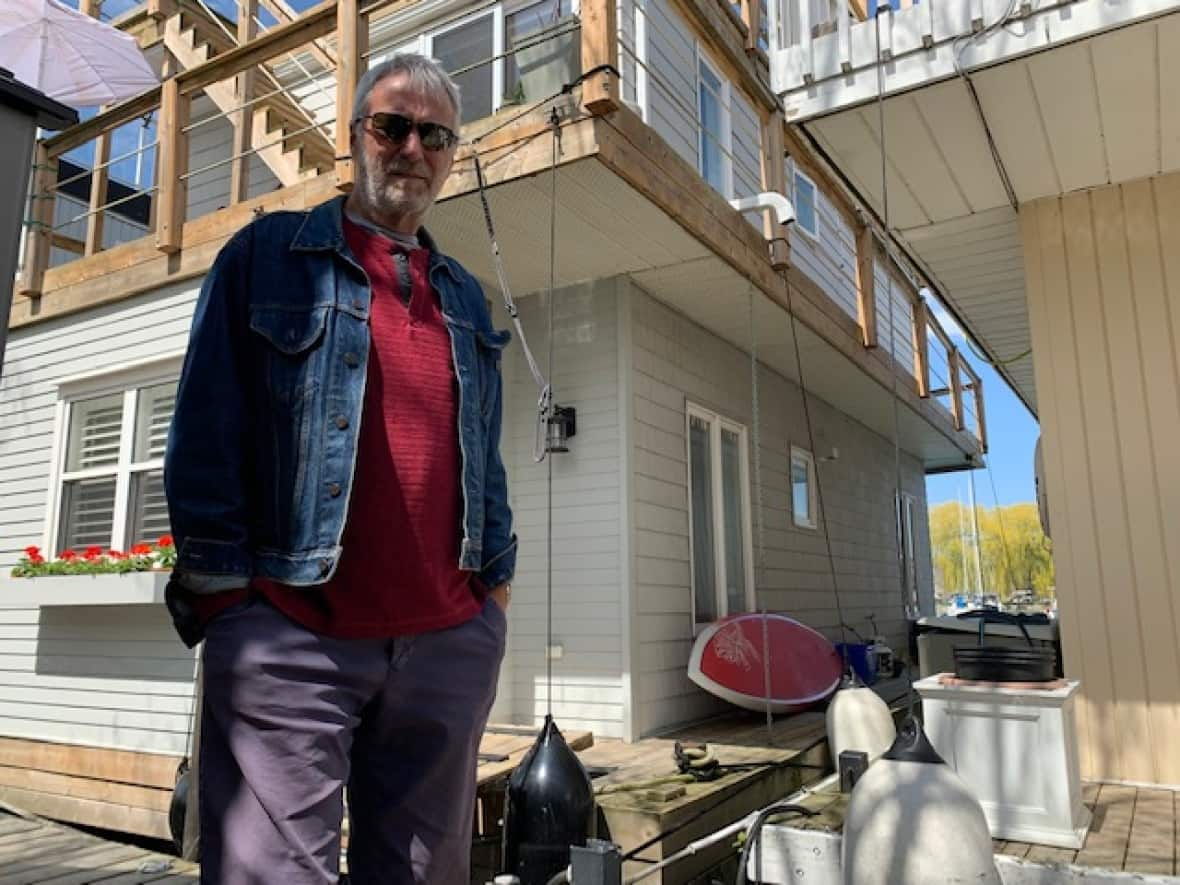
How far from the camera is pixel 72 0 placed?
8523 mm

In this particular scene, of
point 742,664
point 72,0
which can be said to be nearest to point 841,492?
point 742,664

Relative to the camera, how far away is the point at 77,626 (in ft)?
18.3

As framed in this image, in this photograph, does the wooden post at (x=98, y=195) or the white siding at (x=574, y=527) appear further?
the wooden post at (x=98, y=195)

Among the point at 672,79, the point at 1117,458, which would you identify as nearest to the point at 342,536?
the point at 1117,458

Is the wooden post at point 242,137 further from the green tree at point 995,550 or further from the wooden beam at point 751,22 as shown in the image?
the green tree at point 995,550

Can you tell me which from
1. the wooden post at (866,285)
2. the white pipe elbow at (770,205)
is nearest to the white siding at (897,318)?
the wooden post at (866,285)

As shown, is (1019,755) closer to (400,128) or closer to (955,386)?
(400,128)

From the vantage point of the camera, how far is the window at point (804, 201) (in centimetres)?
845

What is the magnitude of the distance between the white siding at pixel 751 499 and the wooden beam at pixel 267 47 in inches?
90.4

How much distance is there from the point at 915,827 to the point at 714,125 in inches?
246

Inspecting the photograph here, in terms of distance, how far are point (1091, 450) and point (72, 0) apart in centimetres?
955

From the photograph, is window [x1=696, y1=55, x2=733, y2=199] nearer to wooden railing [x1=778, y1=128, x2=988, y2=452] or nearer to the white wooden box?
wooden railing [x1=778, y1=128, x2=988, y2=452]

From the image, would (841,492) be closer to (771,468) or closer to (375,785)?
(771,468)

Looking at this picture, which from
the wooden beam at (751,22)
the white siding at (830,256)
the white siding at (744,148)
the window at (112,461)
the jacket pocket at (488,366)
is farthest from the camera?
the white siding at (830,256)
